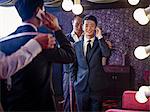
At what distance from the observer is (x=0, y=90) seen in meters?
2.29

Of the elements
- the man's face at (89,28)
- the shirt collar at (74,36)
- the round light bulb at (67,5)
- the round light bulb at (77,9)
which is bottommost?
the shirt collar at (74,36)

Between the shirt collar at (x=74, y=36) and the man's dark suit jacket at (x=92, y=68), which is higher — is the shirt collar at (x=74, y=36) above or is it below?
above

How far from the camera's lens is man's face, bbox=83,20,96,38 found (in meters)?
2.49

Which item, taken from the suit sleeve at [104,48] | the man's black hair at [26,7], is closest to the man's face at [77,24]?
the suit sleeve at [104,48]

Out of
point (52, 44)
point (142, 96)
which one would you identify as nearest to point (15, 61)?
point (52, 44)

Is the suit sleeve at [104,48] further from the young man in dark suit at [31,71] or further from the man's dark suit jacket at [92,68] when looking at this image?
the young man in dark suit at [31,71]

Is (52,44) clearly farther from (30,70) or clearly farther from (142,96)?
(142,96)

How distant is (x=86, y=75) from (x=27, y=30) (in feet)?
2.12

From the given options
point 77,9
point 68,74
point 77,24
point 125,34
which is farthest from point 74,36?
point 125,34

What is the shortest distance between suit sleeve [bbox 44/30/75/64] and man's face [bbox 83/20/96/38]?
19 cm

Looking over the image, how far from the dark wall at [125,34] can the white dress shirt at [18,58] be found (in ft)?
1.08

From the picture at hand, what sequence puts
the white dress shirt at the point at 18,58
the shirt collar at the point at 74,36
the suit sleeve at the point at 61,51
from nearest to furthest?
the white dress shirt at the point at 18,58 → the suit sleeve at the point at 61,51 → the shirt collar at the point at 74,36

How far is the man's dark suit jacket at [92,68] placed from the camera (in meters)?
2.49

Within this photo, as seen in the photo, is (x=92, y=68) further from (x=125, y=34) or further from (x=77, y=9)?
(x=77, y=9)
